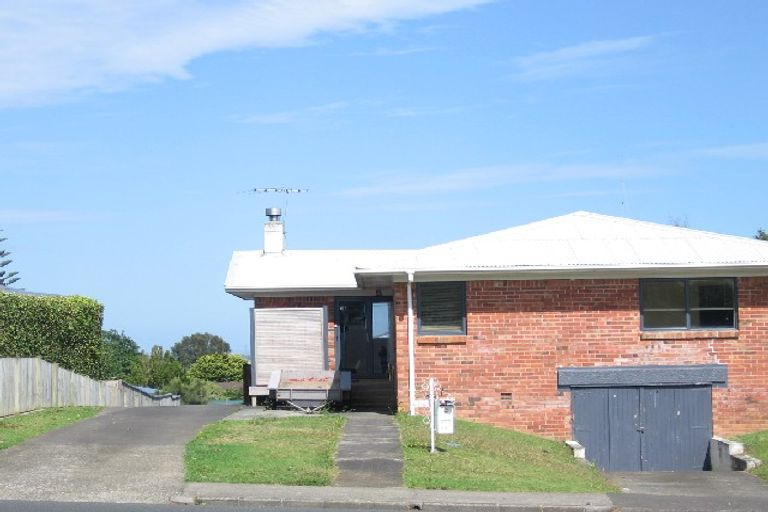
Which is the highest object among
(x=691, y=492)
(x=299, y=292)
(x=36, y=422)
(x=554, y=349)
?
(x=299, y=292)

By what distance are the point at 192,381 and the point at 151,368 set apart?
399 centimetres

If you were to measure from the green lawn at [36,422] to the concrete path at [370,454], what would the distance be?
16.4ft

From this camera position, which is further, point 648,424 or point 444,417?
point 648,424

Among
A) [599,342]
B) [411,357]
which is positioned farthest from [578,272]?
[411,357]

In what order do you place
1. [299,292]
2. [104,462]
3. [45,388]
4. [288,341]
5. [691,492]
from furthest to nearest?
[299,292]
[288,341]
[45,388]
[691,492]
[104,462]

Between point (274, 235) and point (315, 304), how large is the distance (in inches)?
136

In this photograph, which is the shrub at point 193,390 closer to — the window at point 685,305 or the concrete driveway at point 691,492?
the window at point 685,305

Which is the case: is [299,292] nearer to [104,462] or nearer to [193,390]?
[104,462]

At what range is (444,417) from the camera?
56.2 ft

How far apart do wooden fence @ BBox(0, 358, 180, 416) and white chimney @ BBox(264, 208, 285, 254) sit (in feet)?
16.8

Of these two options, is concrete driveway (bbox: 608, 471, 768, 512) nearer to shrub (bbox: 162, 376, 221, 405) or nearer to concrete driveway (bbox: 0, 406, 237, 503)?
concrete driveway (bbox: 0, 406, 237, 503)

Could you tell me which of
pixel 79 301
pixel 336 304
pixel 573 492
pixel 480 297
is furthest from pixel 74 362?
pixel 573 492

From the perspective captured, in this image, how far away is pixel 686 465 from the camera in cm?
2198

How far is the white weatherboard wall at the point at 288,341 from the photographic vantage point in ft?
81.8
